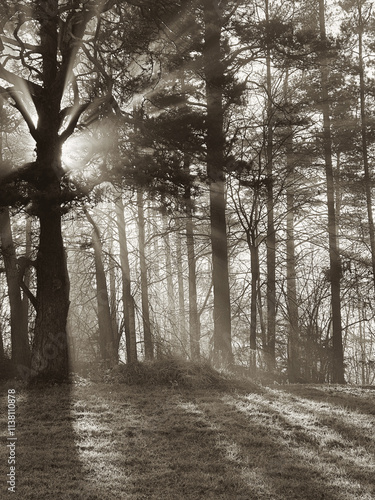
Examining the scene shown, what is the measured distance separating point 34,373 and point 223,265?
5801mm

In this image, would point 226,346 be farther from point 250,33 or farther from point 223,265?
point 250,33

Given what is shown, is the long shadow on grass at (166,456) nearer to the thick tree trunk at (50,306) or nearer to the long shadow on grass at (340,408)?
the long shadow on grass at (340,408)

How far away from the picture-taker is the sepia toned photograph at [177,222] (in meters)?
6.18

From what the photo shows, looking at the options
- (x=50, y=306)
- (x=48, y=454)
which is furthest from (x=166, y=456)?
(x=50, y=306)

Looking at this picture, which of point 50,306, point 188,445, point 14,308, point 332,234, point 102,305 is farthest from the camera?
point 102,305

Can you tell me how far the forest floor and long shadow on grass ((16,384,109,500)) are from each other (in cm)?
1

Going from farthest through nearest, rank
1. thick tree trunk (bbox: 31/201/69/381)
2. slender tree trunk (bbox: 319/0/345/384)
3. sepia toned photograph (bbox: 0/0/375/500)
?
1. slender tree trunk (bbox: 319/0/345/384)
2. thick tree trunk (bbox: 31/201/69/381)
3. sepia toned photograph (bbox: 0/0/375/500)

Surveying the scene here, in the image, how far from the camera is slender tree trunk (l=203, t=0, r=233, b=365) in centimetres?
1135

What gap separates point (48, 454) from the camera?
6.33 m

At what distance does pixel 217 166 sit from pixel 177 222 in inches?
292

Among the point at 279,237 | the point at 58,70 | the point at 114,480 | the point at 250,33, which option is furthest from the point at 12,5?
the point at 279,237

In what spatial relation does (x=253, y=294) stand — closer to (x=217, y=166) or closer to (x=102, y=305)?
(x=217, y=166)

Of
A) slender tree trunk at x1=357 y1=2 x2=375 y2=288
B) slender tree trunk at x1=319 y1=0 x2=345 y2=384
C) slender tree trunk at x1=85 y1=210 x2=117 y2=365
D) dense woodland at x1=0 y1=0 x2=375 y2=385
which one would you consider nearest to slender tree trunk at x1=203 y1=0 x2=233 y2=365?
dense woodland at x1=0 y1=0 x2=375 y2=385

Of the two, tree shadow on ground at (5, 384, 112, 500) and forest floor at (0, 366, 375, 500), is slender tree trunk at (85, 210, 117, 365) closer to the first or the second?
forest floor at (0, 366, 375, 500)
